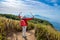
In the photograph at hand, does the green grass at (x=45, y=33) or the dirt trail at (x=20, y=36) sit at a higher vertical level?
the green grass at (x=45, y=33)

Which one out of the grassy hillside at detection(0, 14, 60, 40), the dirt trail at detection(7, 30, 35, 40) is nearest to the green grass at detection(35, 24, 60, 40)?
the grassy hillside at detection(0, 14, 60, 40)

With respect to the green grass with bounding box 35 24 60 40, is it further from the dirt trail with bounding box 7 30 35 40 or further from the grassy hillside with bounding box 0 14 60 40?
the dirt trail with bounding box 7 30 35 40

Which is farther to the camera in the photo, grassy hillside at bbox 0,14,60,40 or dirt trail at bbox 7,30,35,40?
dirt trail at bbox 7,30,35,40

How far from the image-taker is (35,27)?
19.6 ft

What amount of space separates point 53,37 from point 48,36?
120 millimetres

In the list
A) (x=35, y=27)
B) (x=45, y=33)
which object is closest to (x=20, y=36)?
(x=35, y=27)

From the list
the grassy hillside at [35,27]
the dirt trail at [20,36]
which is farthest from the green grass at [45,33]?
the dirt trail at [20,36]

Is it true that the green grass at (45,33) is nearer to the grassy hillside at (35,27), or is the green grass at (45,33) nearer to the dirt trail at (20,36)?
the grassy hillside at (35,27)

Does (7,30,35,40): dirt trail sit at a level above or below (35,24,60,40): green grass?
below

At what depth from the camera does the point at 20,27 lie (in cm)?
600

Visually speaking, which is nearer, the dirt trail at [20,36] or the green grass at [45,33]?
the green grass at [45,33]

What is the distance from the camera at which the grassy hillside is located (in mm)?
5723

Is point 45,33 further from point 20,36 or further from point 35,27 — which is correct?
point 20,36

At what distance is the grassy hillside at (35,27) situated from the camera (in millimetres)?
5723
